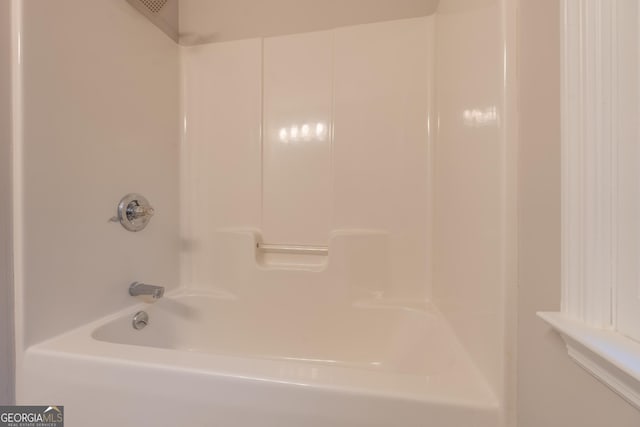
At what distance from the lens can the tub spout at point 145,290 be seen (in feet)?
3.43

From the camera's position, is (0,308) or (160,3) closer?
(0,308)

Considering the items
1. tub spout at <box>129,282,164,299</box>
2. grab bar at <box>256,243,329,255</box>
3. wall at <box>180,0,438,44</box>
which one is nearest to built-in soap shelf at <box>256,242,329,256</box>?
grab bar at <box>256,243,329,255</box>

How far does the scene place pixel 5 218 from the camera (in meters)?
0.72

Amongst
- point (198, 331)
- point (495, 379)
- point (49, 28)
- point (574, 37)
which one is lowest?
point (198, 331)

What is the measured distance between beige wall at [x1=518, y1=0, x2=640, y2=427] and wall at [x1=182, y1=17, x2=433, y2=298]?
0.70m

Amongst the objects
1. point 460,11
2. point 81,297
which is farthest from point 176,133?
point 460,11

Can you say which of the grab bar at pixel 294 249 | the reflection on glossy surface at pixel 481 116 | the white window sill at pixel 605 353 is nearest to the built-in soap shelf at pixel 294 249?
the grab bar at pixel 294 249

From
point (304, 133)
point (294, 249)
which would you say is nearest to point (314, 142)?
point (304, 133)

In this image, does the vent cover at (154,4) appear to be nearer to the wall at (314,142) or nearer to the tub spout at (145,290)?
the wall at (314,142)

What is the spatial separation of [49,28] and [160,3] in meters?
0.61

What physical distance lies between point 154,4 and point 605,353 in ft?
5.94

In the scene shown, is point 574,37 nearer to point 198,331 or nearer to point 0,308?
point 0,308

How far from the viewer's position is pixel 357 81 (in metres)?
1.25

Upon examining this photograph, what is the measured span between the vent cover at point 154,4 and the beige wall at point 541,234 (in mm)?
1439
